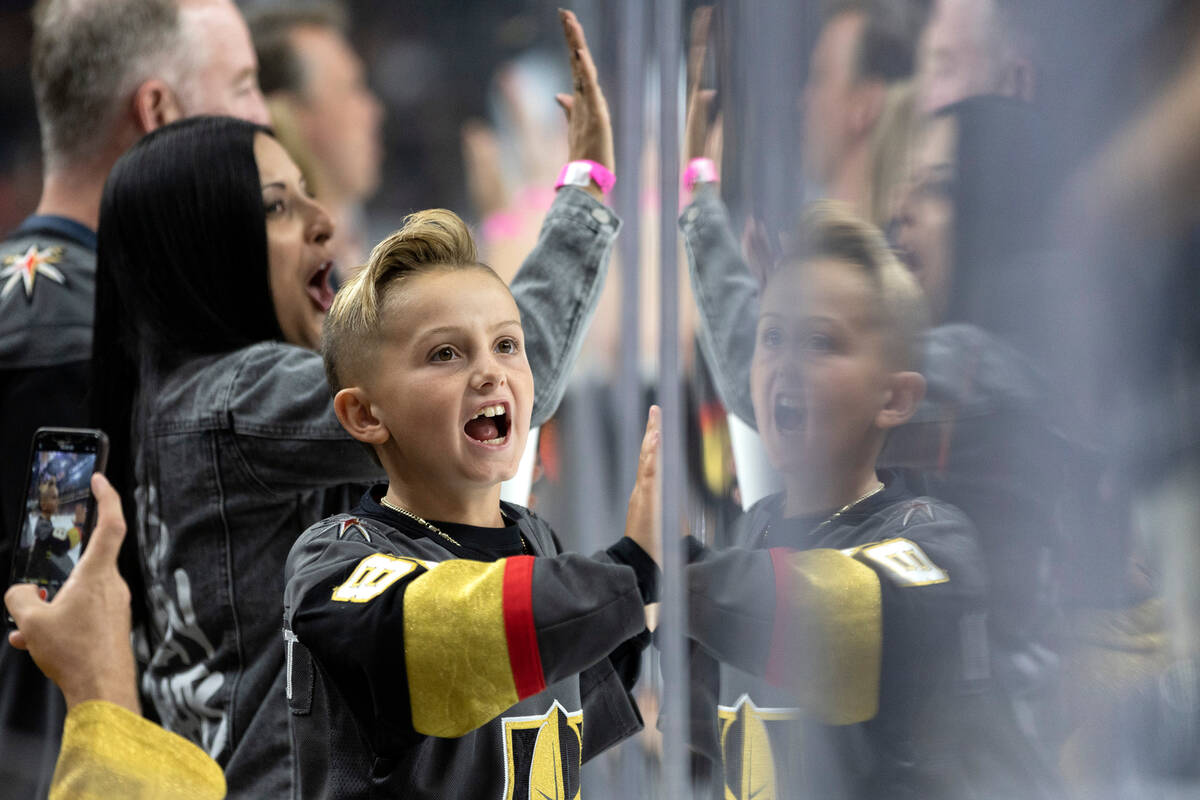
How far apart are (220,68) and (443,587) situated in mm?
505

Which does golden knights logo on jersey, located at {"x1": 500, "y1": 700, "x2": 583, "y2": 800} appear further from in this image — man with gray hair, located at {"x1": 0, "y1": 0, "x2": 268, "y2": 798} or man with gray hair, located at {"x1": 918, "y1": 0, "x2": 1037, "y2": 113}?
man with gray hair, located at {"x1": 0, "y1": 0, "x2": 268, "y2": 798}

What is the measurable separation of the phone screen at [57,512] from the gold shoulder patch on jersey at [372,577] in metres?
0.33

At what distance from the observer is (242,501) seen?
691 millimetres

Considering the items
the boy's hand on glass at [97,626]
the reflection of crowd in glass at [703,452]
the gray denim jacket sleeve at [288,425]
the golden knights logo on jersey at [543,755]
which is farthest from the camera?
the boy's hand on glass at [97,626]

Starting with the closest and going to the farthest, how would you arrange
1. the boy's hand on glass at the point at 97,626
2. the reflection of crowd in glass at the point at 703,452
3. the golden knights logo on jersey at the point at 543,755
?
1. the reflection of crowd in glass at the point at 703,452
2. the golden knights logo on jersey at the point at 543,755
3. the boy's hand on glass at the point at 97,626

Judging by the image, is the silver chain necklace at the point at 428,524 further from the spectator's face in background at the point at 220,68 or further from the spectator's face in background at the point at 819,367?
the spectator's face in background at the point at 220,68

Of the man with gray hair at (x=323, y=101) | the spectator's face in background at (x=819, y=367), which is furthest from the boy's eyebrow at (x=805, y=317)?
the man with gray hair at (x=323, y=101)

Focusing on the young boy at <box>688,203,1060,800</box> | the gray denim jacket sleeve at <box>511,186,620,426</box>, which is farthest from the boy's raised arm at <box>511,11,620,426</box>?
the young boy at <box>688,203,1060,800</box>

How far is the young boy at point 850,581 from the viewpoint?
452 millimetres

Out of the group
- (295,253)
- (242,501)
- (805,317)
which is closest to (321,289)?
(295,253)

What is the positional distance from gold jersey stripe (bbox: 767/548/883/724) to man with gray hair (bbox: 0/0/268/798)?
20.8 inches

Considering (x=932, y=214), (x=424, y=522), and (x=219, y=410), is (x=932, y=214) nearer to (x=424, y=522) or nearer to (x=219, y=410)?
(x=424, y=522)

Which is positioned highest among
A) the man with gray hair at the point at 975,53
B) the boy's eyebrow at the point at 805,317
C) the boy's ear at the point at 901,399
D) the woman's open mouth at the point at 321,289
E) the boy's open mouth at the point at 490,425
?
the man with gray hair at the point at 975,53

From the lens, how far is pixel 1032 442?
438mm
